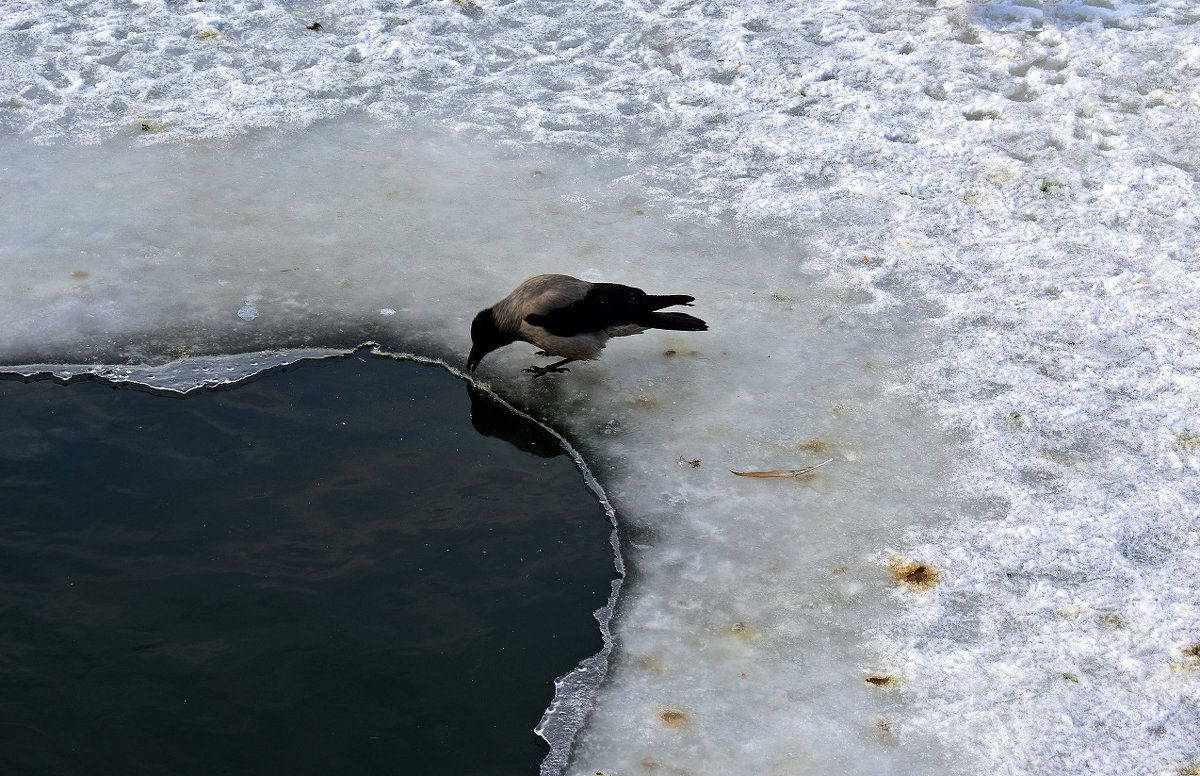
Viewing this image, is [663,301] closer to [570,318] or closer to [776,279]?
[570,318]

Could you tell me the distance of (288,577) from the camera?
4.28 meters

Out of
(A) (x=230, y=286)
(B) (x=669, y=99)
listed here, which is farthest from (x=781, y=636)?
(B) (x=669, y=99)

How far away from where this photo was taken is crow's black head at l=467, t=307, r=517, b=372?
17.0 feet

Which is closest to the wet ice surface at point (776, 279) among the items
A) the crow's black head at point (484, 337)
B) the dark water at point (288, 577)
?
the crow's black head at point (484, 337)

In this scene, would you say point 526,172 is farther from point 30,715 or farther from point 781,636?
point 30,715

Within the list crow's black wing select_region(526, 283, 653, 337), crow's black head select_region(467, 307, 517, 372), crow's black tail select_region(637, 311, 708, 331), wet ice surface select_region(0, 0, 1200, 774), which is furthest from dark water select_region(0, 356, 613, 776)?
crow's black tail select_region(637, 311, 708, 331)

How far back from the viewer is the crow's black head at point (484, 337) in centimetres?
520

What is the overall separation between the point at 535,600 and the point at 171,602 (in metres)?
1.30

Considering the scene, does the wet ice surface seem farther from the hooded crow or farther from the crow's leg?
the hooded crow

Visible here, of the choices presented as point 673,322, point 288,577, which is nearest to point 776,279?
point 673,322

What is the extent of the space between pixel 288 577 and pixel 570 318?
1662 mm

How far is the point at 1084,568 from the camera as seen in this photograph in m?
4.25

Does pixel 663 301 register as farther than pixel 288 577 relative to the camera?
Yes

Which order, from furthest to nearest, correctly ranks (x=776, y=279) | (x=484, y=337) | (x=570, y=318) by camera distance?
1. (x=776, y=279)
2. (x=484, y=337)
3. (x=570, y=318)
